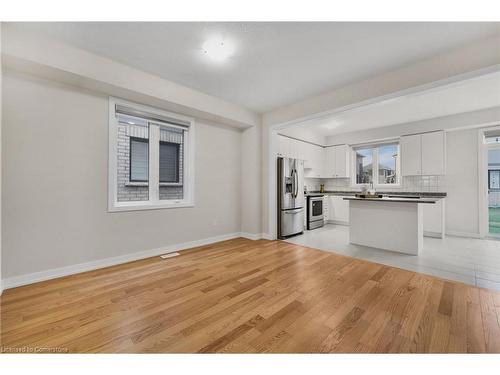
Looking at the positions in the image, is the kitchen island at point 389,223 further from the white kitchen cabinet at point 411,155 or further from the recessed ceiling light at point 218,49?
the recessed ceiling light at point 218,49

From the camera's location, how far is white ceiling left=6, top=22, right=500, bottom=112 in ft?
6.77

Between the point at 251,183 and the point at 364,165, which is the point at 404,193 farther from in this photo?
the point at 251,183

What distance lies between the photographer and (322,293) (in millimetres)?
2090

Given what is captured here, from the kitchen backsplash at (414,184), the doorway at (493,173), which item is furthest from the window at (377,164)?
the doorway at (493,173)

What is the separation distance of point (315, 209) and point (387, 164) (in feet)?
7.84

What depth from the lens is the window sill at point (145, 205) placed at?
2932 mm

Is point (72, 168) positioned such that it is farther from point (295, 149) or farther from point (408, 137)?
point (408, 137)

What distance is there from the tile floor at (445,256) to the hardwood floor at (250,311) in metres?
0.34

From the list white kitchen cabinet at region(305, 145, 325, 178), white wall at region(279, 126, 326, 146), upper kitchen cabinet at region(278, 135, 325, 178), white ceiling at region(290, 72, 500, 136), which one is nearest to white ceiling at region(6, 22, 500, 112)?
white ceiling at region(290, 72, 500, 136)

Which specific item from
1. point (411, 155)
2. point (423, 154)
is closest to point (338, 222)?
point (411, 155)

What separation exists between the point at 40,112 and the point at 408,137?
22.3 ft

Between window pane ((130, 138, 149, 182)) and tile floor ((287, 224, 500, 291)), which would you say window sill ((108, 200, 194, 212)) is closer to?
window pane ((130, 138, 149, 182))

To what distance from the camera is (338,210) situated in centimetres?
608

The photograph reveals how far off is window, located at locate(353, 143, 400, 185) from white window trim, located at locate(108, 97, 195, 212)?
4.95 metres
